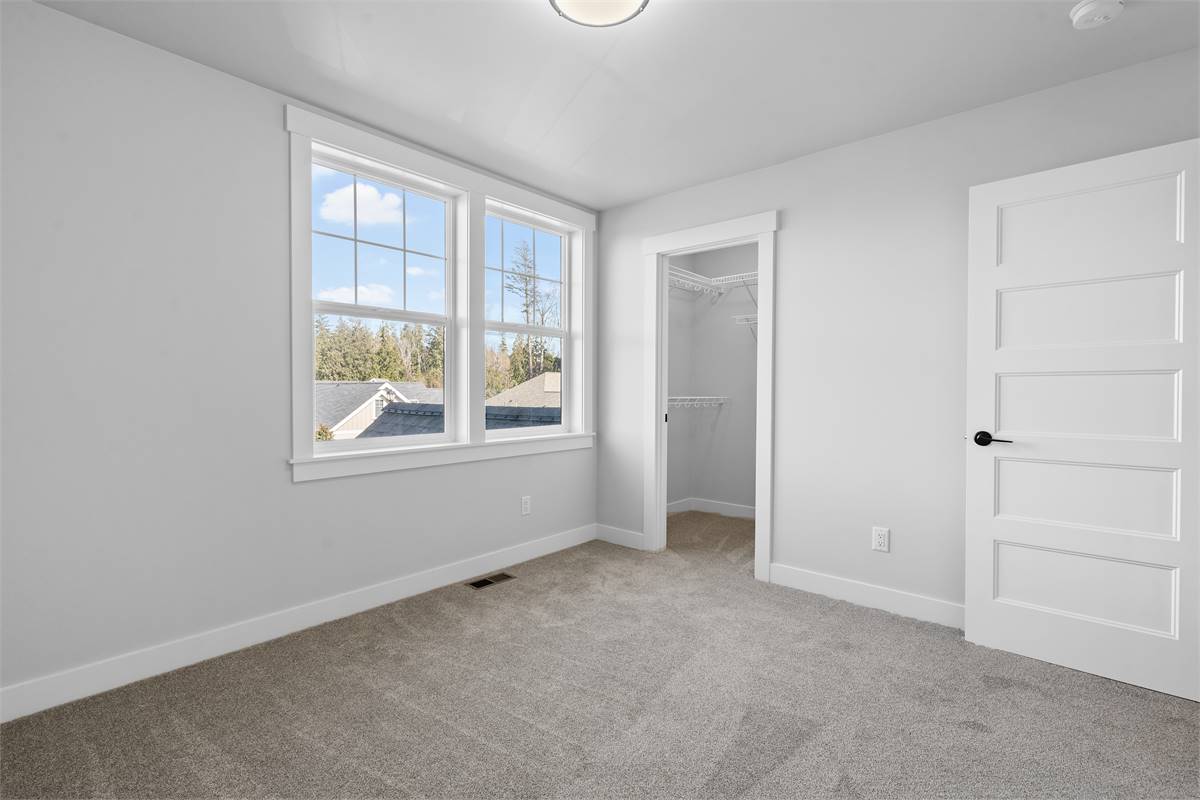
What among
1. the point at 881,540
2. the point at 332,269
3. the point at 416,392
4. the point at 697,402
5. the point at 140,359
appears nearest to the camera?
the point at 140,359

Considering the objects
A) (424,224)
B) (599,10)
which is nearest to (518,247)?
(424,224)

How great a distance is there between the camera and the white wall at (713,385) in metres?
5.24

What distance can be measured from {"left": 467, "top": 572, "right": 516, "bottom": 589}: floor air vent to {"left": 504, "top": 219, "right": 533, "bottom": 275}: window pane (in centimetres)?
198

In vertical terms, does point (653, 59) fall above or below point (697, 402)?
above

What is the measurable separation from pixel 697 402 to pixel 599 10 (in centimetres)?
375

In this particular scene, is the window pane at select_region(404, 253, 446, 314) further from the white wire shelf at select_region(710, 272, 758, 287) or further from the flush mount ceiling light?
the white wire shelf at select_region(710, 272, 758, 287)

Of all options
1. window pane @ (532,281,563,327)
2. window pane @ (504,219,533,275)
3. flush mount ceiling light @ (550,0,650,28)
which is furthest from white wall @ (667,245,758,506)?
flush mount ceiling light @ (550,0,650,28)

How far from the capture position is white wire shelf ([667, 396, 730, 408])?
204 inches

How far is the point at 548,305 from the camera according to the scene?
13.8ft

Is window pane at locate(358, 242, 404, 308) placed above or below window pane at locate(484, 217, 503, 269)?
below

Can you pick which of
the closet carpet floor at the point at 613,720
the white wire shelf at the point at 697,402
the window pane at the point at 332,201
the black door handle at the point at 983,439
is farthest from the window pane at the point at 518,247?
the black door handle at the point at 983,439

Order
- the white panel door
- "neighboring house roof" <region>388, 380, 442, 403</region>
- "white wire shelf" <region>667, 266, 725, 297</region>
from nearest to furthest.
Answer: the white panel door
"neighboring house roof" <region>388, 380, 442, 403</region>
"white wire shelf" <region>667, 266, 725, 297</region>

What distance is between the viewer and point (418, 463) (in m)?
3.23

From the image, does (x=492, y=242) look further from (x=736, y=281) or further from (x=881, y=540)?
(x=881, y=540)
